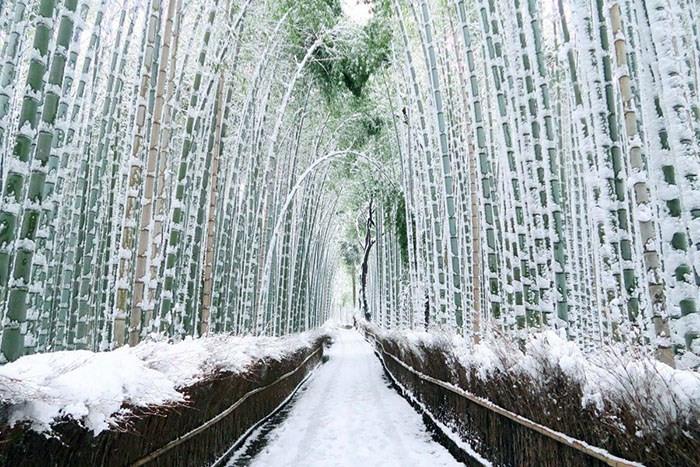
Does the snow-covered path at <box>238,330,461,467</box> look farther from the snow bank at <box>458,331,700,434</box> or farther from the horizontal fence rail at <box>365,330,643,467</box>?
the snow bank at <box>458,331,700,434</box>

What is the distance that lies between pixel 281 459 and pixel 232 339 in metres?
0.97

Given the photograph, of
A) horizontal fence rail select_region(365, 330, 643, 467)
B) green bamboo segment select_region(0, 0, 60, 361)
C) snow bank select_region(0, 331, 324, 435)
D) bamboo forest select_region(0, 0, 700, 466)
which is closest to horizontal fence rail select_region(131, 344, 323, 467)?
bamboo forest select_region(0, 0, 700, 466)

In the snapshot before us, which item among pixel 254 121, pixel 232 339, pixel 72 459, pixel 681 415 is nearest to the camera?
pixel 681 415

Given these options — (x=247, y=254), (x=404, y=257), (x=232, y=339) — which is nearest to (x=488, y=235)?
(x=232, y=339)

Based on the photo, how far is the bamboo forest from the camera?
5.89ft

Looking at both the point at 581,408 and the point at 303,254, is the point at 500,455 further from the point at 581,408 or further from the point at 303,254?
the point at 303,254

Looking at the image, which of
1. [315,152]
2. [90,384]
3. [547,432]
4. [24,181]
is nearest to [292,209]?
[315,152]

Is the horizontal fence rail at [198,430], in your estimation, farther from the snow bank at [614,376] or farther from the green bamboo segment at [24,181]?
the snow bank at [614,376]

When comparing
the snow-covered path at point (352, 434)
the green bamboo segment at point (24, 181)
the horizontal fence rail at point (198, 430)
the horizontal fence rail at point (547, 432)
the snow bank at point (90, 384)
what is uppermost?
the green bamboo segment at point (24, 181)

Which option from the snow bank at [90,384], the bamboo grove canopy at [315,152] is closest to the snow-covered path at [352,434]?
the bamboo grove canopy at [315,152]

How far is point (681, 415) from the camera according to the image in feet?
4.67

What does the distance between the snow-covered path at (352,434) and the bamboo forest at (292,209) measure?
6cm

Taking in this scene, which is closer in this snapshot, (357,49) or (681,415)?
(681,415)

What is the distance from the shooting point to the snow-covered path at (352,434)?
13.0 feet
